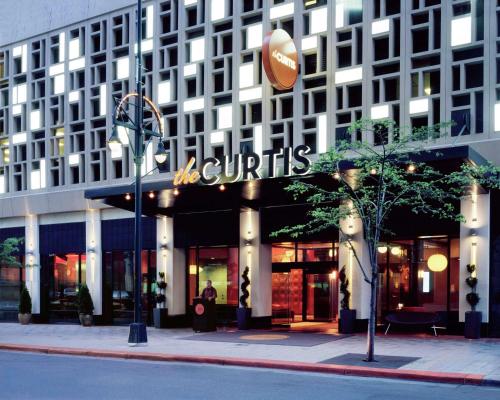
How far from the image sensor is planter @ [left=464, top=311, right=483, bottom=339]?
794 inches

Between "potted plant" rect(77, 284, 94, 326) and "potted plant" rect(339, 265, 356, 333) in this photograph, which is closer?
"potted plant" rect(339, 265, 356, 333)

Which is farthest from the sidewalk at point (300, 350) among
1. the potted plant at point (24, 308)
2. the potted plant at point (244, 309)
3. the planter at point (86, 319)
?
the potted plant at point (24, 308)

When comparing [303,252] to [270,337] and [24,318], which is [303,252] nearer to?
[270,337]

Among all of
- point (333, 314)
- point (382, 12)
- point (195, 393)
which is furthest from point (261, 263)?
point (195, 393)

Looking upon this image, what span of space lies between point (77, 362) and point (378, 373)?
7.56m

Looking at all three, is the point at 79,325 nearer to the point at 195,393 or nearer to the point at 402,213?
the point at 402,213

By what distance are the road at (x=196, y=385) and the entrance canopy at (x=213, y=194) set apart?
21.6ft

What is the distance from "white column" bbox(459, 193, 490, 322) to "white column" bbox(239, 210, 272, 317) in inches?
280

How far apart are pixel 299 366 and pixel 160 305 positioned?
12.5 m

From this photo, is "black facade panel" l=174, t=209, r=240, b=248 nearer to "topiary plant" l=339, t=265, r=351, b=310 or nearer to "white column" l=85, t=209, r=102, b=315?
"white column" l=85, t=209, r=102, b=315

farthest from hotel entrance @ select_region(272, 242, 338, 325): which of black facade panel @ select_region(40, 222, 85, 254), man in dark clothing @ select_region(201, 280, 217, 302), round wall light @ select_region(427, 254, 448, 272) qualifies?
black facade panel @ select_region(40, 222, 85, 254)

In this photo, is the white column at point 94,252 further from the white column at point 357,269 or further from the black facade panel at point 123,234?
the white column at point 357,269

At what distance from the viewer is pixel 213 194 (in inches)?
920

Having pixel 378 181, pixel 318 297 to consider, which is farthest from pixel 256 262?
pixel 378 181
